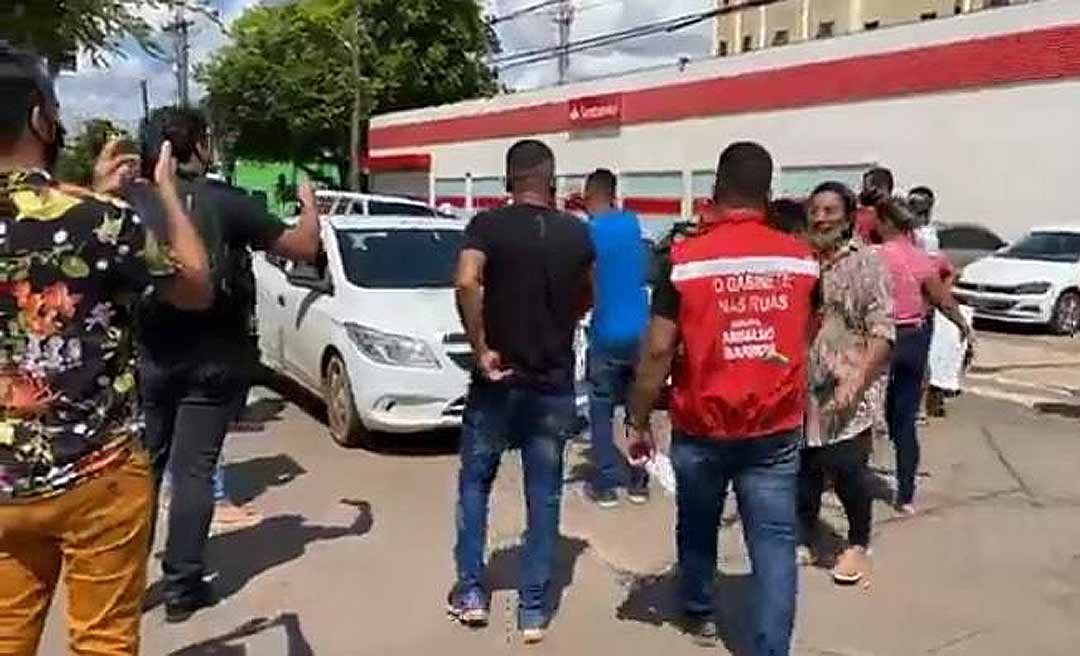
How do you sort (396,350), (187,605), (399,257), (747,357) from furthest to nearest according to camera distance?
(399,257) < (396,350) < (187,605) < (747,357)

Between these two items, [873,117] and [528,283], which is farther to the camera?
[873,117]

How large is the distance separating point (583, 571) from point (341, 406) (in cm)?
331

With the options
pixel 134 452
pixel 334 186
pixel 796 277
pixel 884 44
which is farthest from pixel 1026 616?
pixel 334 186

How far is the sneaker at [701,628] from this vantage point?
531 centimetres

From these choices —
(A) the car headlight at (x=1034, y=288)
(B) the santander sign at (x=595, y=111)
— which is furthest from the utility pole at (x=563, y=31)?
(A) the car headlight at (x=1034, y=288)

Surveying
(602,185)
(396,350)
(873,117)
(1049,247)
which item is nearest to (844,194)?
(602,185)

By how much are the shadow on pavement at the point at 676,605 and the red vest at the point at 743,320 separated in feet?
4.06

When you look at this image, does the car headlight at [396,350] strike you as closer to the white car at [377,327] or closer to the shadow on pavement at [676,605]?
the white car at [377,327]

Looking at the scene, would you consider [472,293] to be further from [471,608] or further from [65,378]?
[65,378]

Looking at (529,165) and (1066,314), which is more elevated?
(529,165)

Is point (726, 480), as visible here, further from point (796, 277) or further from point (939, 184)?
point (939, 184)

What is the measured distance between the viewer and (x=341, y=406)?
913 cm

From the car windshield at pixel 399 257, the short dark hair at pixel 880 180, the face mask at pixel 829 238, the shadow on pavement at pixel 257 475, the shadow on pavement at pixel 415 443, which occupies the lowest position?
the shadow on pavement at pixel 257 475

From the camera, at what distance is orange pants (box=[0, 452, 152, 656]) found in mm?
3002
